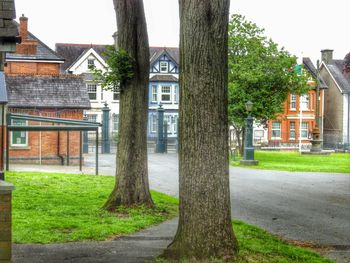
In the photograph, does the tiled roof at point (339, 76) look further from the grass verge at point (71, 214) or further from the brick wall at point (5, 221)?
the brick wall at point (5, 221)

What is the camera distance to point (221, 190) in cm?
820

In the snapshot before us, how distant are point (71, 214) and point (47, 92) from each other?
20722mm

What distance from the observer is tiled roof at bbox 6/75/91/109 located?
32.1 meters

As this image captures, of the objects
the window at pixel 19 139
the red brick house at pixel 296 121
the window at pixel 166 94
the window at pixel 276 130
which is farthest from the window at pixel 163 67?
the window at pixel 19 139

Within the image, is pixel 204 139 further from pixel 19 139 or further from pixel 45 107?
pixel 45 107

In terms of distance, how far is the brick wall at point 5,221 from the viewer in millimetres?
7332

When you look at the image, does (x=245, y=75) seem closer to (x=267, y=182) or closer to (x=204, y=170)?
(x=267, y=182)

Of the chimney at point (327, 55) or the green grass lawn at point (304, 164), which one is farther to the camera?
the chimney at point (327, 55)

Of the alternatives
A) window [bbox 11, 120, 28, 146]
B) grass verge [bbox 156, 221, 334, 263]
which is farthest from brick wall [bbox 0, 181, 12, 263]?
window [bbox 11, 120, 28, 146]

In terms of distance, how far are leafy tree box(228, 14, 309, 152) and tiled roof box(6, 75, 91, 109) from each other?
10.2 metres

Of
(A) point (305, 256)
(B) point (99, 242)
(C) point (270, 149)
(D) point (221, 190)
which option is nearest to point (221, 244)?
(D) point (221, 190)

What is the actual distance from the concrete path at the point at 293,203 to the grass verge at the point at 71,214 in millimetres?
1912

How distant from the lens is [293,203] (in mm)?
15867

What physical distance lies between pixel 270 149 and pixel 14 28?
52807 millimetres
